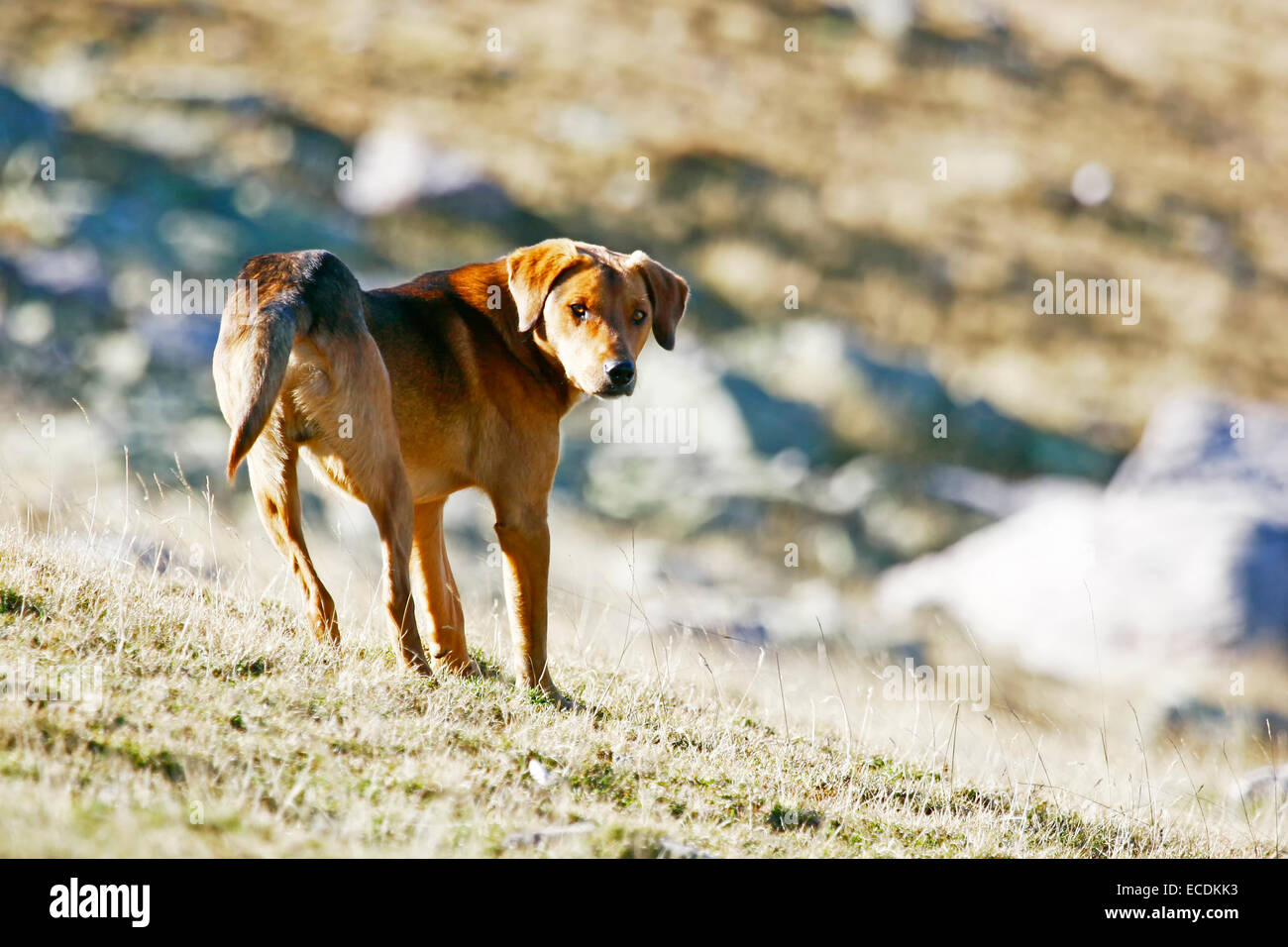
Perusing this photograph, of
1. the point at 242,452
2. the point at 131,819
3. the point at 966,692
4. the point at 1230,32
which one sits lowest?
the point at 966,692

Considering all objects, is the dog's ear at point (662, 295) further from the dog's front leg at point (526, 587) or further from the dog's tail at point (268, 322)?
the dog's tail at point (268, 322)

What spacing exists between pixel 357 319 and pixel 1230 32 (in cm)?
4063

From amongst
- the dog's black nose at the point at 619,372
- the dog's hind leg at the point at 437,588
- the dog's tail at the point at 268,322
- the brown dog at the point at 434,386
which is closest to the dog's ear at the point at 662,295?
the brown dog at the point at 434,386

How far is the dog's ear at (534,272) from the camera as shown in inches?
268

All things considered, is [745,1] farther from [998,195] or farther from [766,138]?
[998,195]

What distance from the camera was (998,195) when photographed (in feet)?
107

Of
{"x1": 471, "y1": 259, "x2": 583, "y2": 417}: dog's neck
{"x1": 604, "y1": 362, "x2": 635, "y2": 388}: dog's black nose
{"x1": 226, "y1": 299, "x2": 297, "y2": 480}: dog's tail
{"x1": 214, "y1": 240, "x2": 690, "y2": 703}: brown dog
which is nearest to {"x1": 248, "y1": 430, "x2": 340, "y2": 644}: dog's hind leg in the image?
{"x1": 214, "y1": 240, "x2": 690, "y2": 703}: brown dog

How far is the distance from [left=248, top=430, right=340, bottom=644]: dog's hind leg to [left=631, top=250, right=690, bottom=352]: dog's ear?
83.4 inches

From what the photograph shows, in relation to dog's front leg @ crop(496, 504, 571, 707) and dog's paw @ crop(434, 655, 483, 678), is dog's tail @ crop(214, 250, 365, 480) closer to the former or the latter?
dog's front leg @ crop(496, 504, 571, 707)

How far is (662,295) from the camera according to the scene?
731cm

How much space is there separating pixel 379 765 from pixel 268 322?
1.83 meters

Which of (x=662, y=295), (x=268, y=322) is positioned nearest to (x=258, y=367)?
(x=268, y=322)

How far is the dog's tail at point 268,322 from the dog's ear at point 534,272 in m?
0.91
